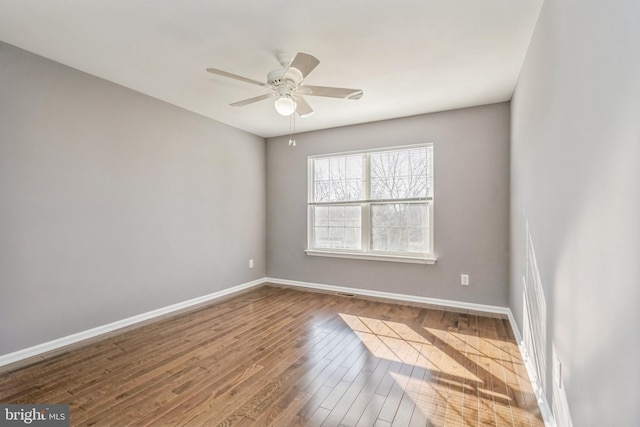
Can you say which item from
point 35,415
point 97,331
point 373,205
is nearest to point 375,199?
point 373,205

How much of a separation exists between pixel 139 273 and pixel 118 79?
205 cm

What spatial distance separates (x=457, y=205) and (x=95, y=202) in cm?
409

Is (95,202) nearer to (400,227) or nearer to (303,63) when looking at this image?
(303,63)

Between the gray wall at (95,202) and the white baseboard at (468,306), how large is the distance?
4.53ft

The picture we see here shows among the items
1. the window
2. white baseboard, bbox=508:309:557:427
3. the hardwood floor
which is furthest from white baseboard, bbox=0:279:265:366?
white baseboard, bbox=508:309:557:427

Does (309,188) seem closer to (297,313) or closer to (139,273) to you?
(297,313)

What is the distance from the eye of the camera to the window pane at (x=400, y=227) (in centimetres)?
417

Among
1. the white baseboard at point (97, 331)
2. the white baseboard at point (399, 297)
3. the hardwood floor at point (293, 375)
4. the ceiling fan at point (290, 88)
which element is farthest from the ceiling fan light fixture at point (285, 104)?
the white baseboard at point (399, 297)

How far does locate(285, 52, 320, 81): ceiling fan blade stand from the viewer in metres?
2.13

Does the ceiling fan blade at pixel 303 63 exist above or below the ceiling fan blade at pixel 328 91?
above

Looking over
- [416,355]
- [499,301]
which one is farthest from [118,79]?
[499,301]

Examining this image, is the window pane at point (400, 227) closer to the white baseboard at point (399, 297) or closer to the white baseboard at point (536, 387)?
the white baseboard at point (399, 297)

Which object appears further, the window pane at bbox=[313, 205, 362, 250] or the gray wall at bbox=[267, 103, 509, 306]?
the window pane at bbox=[313, 205, 362, 250]

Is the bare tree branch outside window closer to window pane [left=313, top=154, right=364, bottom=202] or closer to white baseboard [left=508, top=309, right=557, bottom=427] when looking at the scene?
window pane [left=313, top=154, right=364, bottom=202]
